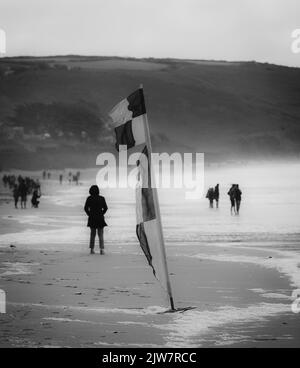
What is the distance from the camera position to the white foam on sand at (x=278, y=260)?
14.0m

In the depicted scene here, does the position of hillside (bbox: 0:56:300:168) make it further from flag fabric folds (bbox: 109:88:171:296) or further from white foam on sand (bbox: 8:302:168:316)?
flag fabric folds (bbox: 109:88:171:296)

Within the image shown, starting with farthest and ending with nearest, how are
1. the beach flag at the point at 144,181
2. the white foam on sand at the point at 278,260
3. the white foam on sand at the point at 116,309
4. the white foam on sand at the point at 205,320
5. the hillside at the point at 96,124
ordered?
1. the hillside at the point at 96,124
2. the white foam on sand at the point at 278,260
3. the white foam on sand at the point at 116,309
4. the beach flag at the point at 144,181
5. the white foam on sand at the point at 205,320

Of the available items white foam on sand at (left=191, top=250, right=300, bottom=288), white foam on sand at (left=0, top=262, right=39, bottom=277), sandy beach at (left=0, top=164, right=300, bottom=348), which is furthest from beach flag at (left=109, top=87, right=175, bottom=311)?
white foam on sand at (left=0, top=262, right=39, bottom=277)

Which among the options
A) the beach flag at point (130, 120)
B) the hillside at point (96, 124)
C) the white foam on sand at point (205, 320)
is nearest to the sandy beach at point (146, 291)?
the white foam on sand at point (205, 320)

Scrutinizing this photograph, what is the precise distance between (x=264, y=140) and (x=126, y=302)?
6515 inches

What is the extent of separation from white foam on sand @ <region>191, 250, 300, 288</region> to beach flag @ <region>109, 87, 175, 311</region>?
360 cm

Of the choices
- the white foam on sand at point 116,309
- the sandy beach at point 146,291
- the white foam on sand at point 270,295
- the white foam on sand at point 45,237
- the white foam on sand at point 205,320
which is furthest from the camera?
the white foam on sand at point 45,237

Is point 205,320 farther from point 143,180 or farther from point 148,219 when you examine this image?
point 143,180

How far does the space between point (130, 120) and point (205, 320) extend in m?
2.41

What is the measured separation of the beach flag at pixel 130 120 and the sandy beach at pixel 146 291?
2.02 metres

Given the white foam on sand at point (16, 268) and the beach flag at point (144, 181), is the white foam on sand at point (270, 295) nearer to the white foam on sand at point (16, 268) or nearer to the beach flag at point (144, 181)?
the beach flag at point (144, 181)

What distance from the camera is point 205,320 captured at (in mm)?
9609
